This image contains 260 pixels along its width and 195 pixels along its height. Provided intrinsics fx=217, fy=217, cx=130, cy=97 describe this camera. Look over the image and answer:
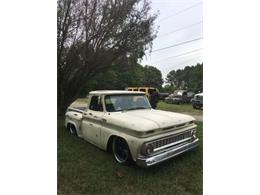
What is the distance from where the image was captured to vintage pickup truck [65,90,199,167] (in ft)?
6.26

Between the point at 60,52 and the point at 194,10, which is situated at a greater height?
the point at 194,10

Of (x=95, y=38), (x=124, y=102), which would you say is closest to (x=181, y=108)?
(x=124, y=102)

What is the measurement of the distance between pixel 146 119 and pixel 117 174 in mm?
558

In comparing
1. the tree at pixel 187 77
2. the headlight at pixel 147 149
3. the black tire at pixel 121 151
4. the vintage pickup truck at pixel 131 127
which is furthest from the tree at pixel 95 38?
the headlight at pixel 147 149

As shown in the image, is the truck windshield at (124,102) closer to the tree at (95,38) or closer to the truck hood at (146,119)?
the truck hood at (146,119)

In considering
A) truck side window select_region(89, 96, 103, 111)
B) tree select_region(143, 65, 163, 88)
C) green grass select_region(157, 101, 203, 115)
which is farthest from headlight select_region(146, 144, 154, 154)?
truck side window select_region(89, 96, 103, 111)

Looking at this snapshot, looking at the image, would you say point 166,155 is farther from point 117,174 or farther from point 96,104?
point 96,104

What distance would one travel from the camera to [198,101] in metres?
2.07

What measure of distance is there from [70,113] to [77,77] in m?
0.43

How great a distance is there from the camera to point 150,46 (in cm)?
215

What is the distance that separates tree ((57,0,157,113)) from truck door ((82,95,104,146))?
25cm

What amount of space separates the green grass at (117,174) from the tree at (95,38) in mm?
456
